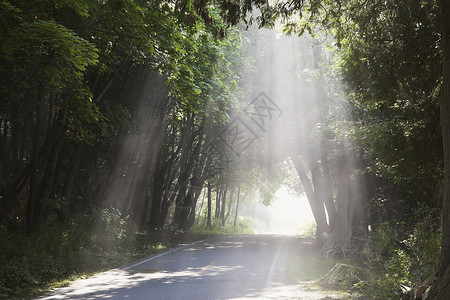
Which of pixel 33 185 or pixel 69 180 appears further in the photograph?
pixel 69 180

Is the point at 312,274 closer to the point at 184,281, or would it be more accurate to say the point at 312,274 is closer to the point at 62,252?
the point at 184,281

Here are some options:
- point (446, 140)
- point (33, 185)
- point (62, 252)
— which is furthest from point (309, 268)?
point (33, 185)

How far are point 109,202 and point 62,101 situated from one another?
13.5 m

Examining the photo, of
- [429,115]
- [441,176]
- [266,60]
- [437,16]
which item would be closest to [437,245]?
[441,176]

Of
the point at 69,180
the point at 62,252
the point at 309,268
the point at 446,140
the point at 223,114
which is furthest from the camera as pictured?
the point at 223,114

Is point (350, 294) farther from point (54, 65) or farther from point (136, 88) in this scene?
point (136, 88)

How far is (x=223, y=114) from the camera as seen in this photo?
20203 mm

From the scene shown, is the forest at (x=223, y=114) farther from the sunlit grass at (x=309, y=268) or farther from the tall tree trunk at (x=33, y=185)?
the sunlit grass at (x=309, y=268)

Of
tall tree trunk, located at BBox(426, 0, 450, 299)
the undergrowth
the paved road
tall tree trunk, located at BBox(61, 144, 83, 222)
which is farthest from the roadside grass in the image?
tall tree trunk, located at BBox(61, 144, 83, 222)

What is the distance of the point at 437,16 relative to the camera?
9195mm

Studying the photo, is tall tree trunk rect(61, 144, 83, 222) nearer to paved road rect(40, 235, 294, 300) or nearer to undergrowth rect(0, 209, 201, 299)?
undergrowth rect(0, 209, 201, 299)

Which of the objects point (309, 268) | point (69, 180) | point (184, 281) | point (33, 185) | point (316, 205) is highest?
point (316, 205)

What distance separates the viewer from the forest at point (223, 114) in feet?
31.2

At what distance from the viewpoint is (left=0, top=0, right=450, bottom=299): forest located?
31.2 ft
